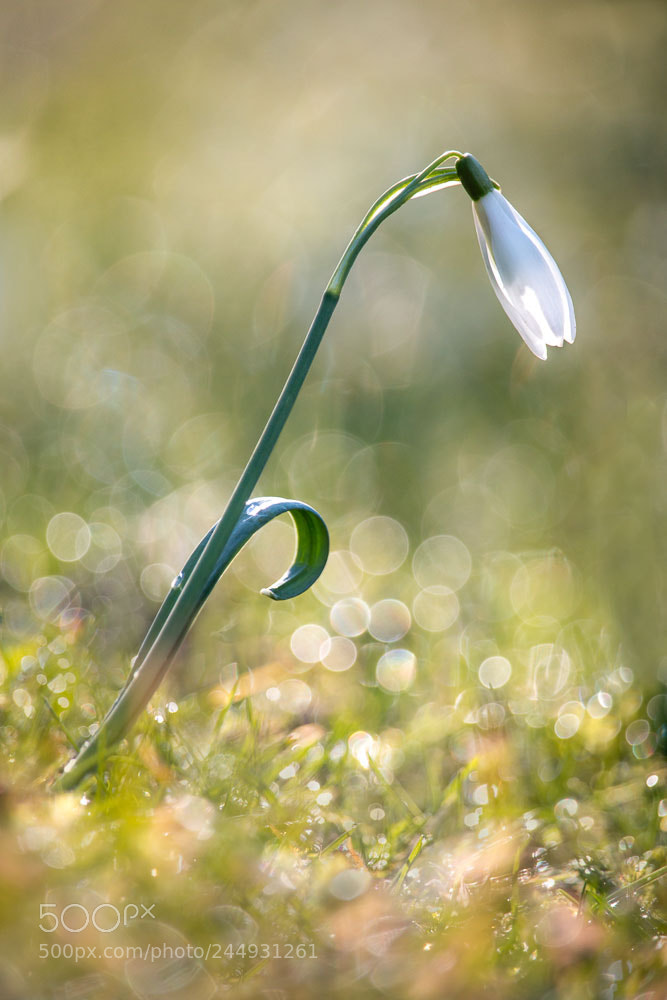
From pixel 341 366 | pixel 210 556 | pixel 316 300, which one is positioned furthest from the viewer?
pixel 316 300

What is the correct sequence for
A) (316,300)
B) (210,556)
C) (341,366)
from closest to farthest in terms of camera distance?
(210,556), (341,366), (316,300)

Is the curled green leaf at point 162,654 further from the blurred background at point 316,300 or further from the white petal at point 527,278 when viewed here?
the blurred background at point 316,300

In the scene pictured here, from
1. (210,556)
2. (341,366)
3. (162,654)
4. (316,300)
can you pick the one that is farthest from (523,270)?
(316,300)

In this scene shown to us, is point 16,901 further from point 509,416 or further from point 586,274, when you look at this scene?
point 586,274

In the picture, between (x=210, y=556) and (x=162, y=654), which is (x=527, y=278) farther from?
(x=162, y=654)

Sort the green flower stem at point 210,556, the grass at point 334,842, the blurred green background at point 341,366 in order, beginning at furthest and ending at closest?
1. the blurred green background at point 341,366
2. the green flower stem at point 210,556
3. the grass at point 334,842

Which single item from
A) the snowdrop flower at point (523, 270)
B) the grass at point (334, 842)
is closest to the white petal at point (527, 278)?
the snowdrop flower at point (523, 270)
